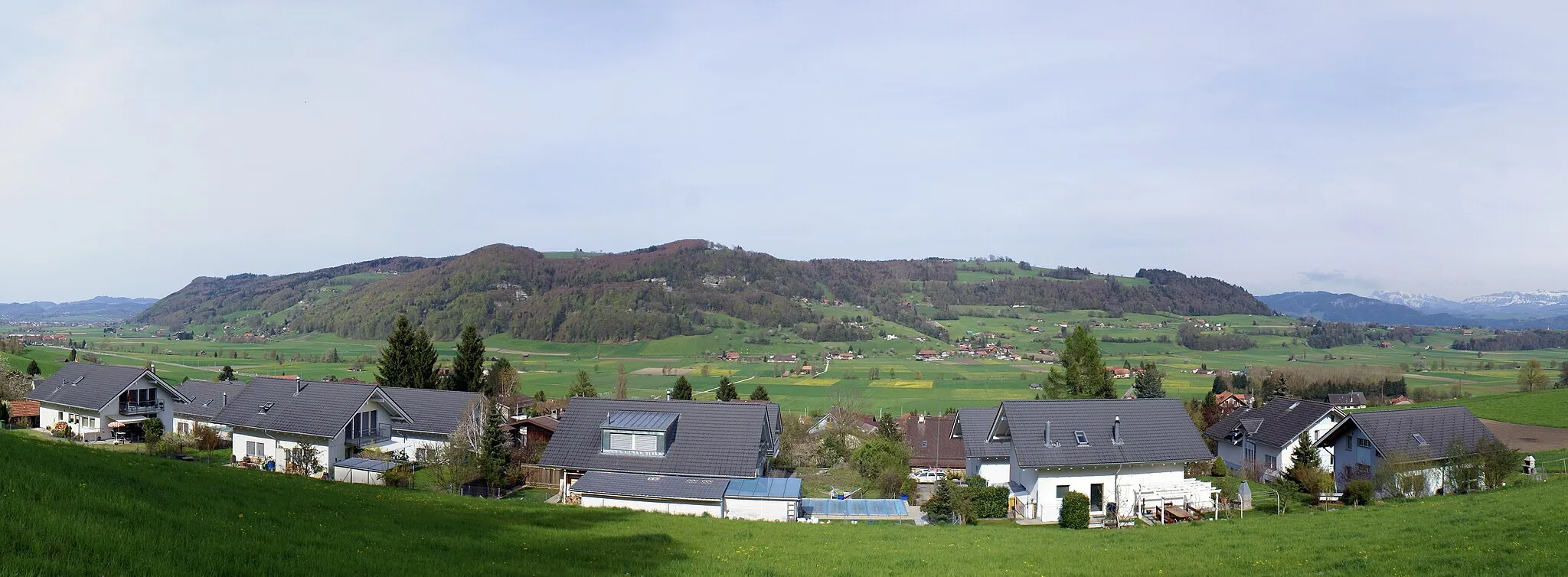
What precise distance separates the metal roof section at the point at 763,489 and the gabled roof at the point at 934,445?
18977 millimetres

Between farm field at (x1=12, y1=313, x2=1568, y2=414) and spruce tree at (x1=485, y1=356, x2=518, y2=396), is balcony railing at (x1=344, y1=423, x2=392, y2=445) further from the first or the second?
farm field at (x1=12, y1=313, x2=1568, y2=414)

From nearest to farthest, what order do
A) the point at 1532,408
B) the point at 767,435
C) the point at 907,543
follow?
the point at 907,543, the point at 767,435, the point at 1532,408

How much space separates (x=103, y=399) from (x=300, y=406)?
800 inches

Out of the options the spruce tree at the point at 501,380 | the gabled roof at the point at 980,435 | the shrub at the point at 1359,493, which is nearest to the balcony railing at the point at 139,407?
the spruce tree at the point at 501,380

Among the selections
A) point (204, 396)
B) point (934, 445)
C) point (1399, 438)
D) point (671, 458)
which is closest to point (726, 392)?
point (934, 445)

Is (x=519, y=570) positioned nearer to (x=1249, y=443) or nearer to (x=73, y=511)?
(x=73, y=511)

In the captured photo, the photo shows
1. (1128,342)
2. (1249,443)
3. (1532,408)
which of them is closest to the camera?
(1249,443)

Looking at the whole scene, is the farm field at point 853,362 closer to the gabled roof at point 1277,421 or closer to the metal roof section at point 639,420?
the gabled roof at point 1277,421

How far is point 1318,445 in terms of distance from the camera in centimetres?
3734

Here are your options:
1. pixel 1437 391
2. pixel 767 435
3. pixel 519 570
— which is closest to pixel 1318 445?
pixel 767 435

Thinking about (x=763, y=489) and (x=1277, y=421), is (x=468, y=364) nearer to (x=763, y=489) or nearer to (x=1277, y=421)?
(x=763, y=489)

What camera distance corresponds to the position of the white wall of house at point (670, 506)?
2734 centimetres

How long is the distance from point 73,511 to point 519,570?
4.91 m

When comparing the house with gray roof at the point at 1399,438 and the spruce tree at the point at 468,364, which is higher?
the spruce tree at the point at 468,364
